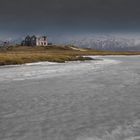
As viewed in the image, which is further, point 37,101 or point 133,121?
point 37,101

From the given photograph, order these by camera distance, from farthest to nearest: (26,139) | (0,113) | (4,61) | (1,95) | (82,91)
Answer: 1. (4,61)
2. (82,91)
3. (1,95)
4. (0,113)
5. (26,139)

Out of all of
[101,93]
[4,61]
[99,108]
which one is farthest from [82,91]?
[4,61]

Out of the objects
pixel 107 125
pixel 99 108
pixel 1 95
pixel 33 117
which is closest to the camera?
pixel 107 125

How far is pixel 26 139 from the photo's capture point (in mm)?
8398

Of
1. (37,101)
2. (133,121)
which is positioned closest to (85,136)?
(133,121)

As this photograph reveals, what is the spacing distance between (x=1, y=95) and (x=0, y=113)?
5094 mm

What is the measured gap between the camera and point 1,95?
55.3 ft

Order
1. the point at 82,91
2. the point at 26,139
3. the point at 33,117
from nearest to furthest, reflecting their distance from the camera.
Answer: the point at 26,139 < the point at 33,117 < the point at 82,91

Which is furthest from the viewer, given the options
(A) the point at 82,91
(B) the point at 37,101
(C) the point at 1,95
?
(A) the point at 82,91

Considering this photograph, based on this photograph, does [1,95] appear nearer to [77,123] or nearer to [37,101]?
[37,101]

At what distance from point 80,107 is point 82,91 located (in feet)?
17.4

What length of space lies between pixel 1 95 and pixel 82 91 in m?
5.20

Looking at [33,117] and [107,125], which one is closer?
[107,125]

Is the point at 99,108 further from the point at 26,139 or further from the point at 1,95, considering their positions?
the point at 1,95
